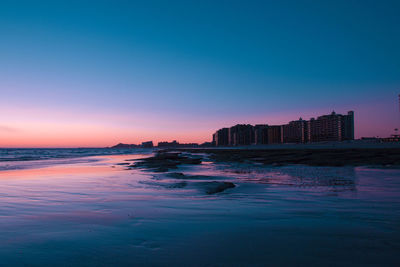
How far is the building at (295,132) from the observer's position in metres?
182

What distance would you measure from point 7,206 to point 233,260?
6838mm

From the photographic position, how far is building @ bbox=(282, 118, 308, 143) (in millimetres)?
181875

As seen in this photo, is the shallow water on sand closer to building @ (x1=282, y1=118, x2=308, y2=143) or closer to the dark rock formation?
the dark rock formation

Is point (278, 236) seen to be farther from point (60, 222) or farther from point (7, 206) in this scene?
point (7, 206)

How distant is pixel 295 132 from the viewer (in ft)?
620

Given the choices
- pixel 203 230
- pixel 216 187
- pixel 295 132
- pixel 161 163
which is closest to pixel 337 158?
pixel 161 163

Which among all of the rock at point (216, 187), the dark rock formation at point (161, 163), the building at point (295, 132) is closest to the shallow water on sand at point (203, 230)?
the rock at point (216, 187)

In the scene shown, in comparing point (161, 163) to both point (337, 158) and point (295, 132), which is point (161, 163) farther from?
point (295, 132)

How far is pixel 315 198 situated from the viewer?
783cm

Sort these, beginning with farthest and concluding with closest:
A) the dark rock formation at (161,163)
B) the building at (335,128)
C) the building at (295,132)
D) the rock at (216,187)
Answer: the building at (295,132) → the building at (335,128) → the dark rock formation at (161,163) → the rock at (216,187)

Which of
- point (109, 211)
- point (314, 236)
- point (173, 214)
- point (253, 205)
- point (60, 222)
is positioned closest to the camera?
point (314, 236)

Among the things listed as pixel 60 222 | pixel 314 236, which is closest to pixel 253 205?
pixel 314 236

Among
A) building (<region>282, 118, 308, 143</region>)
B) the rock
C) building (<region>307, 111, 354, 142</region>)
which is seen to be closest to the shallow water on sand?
the rock

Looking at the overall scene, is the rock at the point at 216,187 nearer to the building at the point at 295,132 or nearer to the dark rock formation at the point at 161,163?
the dark rock formation at the point at 161,163
